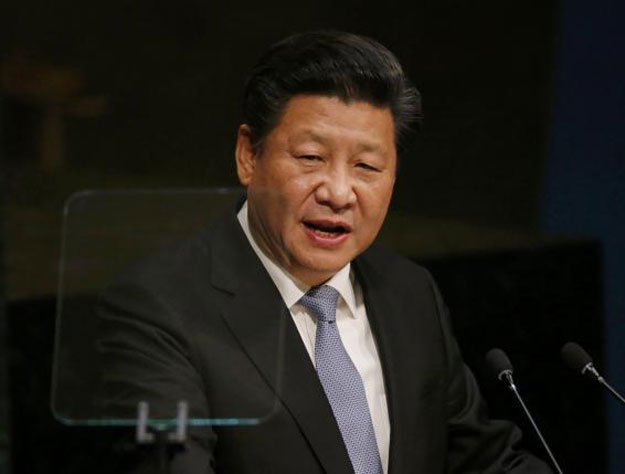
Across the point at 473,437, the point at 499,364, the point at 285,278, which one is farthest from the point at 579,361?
the point at 285,278

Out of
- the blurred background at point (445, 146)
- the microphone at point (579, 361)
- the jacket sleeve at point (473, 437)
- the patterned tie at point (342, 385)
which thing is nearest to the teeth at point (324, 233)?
the patterned tie at point (342, 385)

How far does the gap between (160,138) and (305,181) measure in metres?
0.73

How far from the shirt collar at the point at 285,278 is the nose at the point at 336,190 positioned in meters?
0.15

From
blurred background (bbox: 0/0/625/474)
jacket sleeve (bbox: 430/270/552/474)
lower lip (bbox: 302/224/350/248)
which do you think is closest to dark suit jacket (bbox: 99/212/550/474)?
jacket sleeve (bbox: 430/270/552/474)

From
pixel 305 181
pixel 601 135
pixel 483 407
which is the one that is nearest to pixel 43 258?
pixel 305 181

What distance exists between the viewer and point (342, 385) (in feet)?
7.19

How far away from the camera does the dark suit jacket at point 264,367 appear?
194cm

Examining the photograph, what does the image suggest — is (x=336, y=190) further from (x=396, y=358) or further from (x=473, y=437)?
(x=473, y=437)

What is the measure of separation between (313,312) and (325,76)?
414mm

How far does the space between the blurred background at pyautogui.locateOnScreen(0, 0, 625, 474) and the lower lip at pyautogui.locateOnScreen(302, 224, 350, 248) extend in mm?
629

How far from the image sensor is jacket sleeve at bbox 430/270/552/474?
232cm

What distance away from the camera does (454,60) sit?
2.85m

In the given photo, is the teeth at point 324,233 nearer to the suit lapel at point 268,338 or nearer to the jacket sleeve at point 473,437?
the suit lapel at point 268,338

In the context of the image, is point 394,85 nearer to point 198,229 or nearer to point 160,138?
point 198,229
